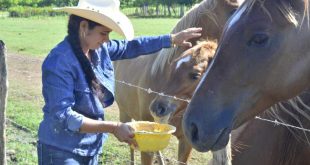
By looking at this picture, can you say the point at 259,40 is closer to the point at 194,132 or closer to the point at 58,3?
the point at 194,132

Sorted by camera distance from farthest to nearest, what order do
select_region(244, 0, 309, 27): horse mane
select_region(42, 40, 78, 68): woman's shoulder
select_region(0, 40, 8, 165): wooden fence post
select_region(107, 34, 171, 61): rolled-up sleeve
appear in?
select_region(0, 40, 8, 165): wooden fence post, select_region(107, 34, 171, 61): rolled-up sleeve, select_region(42, 40, 78, 68): woman's shoulder, select_region(244, 0, 309, 27): horse mane

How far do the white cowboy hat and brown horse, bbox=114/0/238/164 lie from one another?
1245mm

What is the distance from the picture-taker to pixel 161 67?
4.55 meters

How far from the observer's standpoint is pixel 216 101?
2045mm

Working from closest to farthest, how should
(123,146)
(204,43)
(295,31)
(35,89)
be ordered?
(295,31) < (204,43) < (123,146) < (35,89)

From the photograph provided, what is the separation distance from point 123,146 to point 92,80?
11.5ft

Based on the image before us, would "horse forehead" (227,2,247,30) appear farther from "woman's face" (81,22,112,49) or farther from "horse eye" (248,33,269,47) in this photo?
"woman's face" (81,22,112,49)

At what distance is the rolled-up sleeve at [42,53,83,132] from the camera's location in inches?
92.6

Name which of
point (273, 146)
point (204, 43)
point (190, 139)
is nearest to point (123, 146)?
point (204, 43)

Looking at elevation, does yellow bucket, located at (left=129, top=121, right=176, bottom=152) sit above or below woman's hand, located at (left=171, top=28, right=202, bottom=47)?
below

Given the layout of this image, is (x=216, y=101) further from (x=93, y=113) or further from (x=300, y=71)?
(x=93, y=113)

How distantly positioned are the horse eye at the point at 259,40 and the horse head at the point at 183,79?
165cm

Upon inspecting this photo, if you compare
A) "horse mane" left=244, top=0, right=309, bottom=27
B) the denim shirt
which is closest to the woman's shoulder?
the denim shirt

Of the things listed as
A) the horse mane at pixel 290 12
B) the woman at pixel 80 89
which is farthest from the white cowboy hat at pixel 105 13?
the horse mane at pixel 290 12
